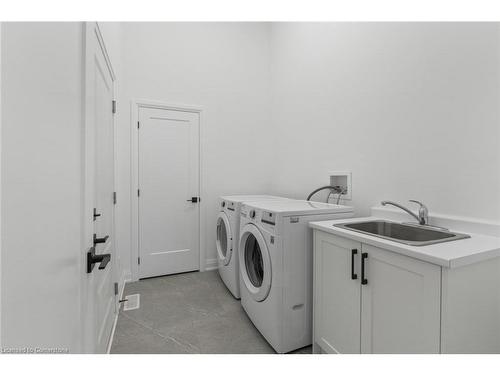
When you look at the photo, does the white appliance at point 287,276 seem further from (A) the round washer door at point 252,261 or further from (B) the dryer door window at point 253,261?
(B) the dryer door window at point 253,261

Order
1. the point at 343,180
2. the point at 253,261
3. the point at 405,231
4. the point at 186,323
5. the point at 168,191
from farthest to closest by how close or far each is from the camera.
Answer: the point at 168,191 < the point at 343,180 < the point at 253,261 < the point at 186,323 < the point at 405,231

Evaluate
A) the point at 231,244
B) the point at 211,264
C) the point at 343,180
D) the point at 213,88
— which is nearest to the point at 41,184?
the point at 231,244

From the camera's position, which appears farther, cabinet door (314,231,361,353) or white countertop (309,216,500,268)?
cabinet door (314,231,361,353)

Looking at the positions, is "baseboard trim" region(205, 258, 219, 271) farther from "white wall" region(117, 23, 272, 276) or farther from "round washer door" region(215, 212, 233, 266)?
"round washer door" region(215, 212, 233, 266)

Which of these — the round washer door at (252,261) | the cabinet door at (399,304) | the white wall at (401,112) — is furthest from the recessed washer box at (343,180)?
the cabinet door at (399,304)

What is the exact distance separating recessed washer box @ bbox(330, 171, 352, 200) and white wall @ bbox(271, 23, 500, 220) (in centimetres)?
6

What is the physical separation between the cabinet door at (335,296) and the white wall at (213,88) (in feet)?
6.28

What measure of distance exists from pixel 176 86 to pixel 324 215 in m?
2.38

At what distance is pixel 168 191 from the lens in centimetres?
309

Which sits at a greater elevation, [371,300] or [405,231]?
[405,231]

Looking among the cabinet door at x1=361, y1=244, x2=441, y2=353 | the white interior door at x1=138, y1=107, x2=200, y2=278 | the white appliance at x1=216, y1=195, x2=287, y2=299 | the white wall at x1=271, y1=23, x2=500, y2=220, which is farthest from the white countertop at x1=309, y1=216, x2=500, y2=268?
the white interior door at x1=138, y1=107, x2=200, y2=278

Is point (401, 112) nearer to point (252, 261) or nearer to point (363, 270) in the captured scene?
point (363, 270)

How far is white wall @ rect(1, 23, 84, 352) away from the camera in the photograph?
0.50 meters

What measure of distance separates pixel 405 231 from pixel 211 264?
232 cm
